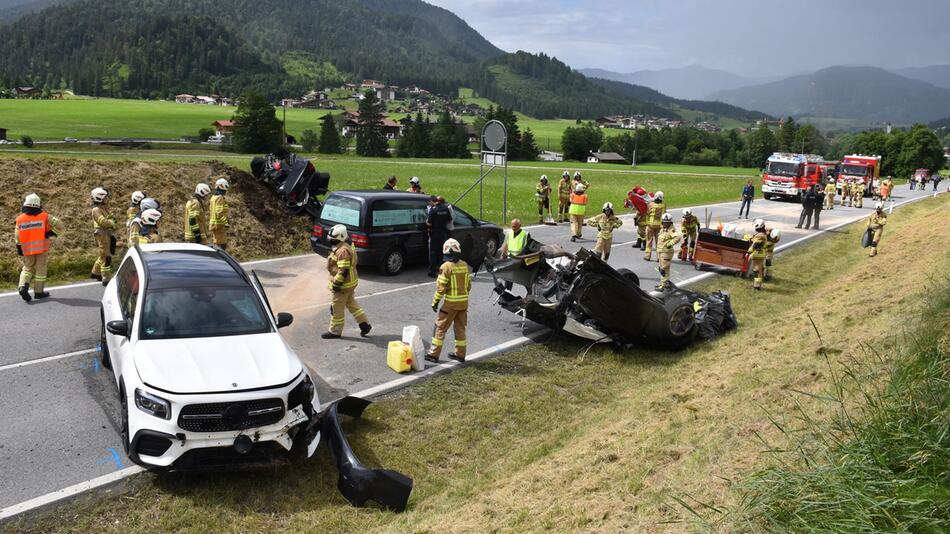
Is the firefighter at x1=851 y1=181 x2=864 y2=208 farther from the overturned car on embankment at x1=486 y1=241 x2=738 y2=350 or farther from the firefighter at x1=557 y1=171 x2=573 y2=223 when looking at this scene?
the overturned car on embankment at x1=486 y1=241 x2=738 y2=350

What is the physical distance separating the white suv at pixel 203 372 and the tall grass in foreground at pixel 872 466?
13.1 ft

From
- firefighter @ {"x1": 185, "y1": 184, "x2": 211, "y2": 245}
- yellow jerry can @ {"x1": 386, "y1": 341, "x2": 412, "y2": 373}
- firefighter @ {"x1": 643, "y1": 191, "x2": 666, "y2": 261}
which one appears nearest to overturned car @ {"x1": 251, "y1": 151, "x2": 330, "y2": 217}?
firefighter @ {"x1": 185, "y1": 184, "x2": 211, "y2": 245}

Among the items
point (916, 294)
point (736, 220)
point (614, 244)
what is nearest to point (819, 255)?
point (614, 244)

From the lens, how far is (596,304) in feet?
32.5

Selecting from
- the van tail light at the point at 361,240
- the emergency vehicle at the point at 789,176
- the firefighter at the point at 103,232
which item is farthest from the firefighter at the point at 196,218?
the emergency vehicle at the point at 789,176

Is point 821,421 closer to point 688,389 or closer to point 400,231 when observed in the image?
point 688,389

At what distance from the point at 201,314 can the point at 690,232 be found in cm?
1390

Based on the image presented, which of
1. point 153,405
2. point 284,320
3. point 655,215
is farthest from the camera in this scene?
point 655,215

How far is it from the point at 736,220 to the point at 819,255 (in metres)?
8.60

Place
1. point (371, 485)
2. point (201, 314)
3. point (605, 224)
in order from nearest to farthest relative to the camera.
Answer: point (371, 485) → point (201, 314) → point (605, 224)

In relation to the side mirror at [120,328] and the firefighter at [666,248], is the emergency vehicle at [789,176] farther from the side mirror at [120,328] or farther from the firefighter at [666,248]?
the side mirror at [120,328]

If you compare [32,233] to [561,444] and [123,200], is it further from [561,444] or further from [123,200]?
[561,444]

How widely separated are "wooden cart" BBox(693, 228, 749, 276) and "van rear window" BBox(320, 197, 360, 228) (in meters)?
8.85

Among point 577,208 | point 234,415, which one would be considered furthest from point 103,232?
point 577,208
